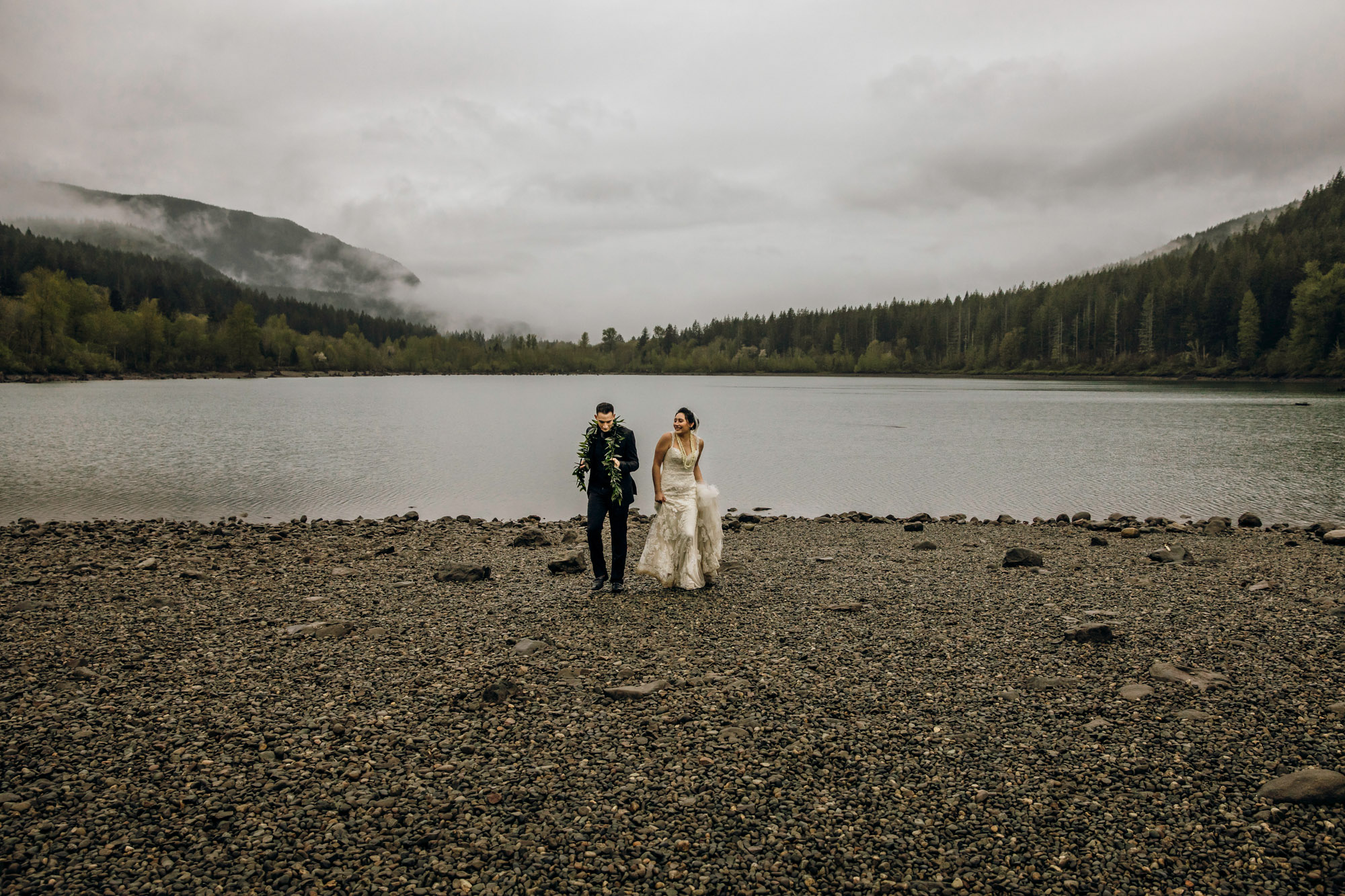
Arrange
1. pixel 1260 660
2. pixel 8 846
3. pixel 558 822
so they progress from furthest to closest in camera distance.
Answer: pixel 1260 660, pixel 558 822, pixel 8 846

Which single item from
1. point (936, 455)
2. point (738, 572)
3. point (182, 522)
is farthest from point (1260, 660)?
point (936, 455)

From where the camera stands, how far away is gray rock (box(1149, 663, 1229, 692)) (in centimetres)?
811

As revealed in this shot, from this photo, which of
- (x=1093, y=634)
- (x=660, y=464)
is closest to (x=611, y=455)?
(x=660, y=464)

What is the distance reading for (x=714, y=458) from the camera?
1603 inches

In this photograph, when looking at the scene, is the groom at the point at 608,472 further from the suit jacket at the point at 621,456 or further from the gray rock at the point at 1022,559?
the gray rock at the point at 1022,559

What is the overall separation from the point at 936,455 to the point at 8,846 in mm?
42305

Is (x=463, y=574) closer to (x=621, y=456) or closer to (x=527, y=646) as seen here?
(x=621, y=456)

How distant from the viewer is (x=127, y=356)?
154 m

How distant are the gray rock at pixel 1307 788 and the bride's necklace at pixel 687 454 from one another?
26.7ft

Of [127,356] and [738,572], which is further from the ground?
[127,356]

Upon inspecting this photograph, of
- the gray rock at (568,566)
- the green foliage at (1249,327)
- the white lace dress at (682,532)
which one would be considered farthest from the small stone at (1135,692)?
the green foliage at (1249,327)

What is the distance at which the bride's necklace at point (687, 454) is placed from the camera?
39.9ft

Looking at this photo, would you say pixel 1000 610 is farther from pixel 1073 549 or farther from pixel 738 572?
pixel 1073 549

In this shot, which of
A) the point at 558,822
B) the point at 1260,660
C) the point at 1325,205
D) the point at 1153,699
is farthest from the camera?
the point at 1325,205
